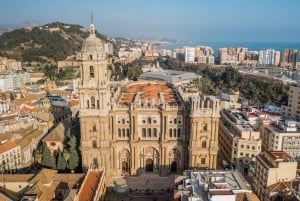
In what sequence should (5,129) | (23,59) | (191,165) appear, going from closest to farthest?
(191,165), (5,129), (23,59)

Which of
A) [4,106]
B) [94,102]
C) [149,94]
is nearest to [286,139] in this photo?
[149,94]

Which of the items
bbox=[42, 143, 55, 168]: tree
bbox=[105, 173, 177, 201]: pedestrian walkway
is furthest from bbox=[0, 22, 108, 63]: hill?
bbox=[105, 173, 177, 201]: pedestrian walkway

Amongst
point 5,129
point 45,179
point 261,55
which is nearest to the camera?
point 45,179

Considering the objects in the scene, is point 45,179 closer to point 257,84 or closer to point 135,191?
point 135,191

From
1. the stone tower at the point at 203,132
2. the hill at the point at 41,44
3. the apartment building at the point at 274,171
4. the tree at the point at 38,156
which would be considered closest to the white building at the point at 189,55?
the hill at the point at 41,44

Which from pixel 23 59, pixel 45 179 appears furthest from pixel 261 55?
pixel 45 179

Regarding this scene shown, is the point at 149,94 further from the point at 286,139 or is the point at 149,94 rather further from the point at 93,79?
the point at 286,139
